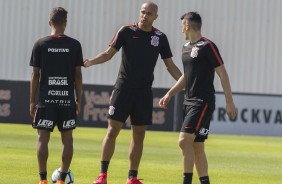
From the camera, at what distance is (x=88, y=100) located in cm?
3212

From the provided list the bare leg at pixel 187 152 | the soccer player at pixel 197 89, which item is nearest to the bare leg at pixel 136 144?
the soccer player at pixel 197 89

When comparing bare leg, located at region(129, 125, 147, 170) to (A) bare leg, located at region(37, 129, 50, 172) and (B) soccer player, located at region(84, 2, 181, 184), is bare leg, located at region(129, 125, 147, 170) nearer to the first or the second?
(B) soccer player, located at region(84, 2, 181, 184)

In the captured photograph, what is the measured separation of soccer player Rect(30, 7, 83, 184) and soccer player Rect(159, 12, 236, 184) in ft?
4.25

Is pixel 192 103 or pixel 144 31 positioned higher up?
pixel 144 31

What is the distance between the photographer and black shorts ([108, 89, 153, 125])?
12.6 m

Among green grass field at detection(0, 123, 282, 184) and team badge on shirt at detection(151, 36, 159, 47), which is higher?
team badge on shirt at detection(151, 36, 159, 47)

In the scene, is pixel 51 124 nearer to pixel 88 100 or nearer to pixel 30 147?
pixel 30 147

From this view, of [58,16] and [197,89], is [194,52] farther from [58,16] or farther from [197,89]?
[58,16]

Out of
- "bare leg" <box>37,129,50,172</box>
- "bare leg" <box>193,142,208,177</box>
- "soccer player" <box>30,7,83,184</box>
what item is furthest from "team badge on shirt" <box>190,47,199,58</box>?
"bare leg" <box>37,129,50,172</box>

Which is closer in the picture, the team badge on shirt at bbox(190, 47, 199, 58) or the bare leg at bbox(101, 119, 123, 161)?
the team badge on shirt at bbox(190, 47, 199, 58)

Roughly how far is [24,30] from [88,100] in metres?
9.18

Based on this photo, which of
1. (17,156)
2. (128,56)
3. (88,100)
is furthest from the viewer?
(88,100)

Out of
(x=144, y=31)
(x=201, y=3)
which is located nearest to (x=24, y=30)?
(x=201, y=3)

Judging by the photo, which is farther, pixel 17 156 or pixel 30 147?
pixel 30 147
